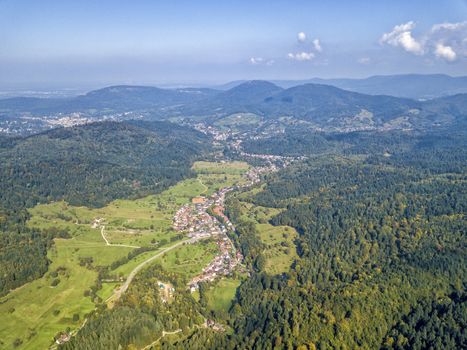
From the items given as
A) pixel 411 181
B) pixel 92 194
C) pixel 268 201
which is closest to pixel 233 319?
pixel 268 201

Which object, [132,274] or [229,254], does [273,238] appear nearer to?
[229,254]

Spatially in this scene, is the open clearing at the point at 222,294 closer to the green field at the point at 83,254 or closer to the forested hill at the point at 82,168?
the green field at the point at 83,254

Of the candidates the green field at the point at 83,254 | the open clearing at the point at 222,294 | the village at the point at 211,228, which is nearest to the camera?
the green field at the point at 83,254

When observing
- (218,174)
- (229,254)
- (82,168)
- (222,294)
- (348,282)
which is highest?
(82,168)

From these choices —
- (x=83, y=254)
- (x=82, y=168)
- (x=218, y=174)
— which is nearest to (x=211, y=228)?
(x=83, y=254)

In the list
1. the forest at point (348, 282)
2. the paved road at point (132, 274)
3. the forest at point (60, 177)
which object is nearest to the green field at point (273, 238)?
the forest at point (348, 282)

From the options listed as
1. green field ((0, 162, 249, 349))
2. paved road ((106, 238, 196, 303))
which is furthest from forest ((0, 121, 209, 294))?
paved road ((106, 238, 196, 303))
